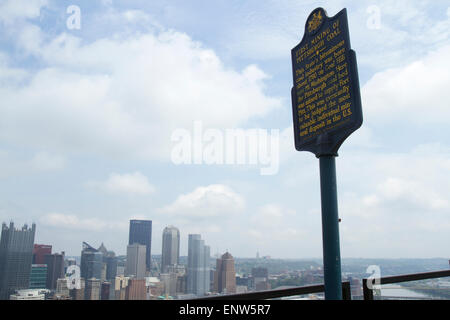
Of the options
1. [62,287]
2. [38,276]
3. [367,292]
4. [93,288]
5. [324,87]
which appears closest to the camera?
[367,292]

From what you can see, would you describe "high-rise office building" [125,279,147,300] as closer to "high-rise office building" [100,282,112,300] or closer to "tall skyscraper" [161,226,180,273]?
"high-rise office building" [100,282,112,300]

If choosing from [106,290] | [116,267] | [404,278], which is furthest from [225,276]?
[116,267]

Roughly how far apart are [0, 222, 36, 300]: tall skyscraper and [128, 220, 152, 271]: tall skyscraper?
6.26 metres

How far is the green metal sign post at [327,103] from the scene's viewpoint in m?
4.29

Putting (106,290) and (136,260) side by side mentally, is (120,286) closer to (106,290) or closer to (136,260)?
(106,290)

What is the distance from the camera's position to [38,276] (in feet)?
61.5

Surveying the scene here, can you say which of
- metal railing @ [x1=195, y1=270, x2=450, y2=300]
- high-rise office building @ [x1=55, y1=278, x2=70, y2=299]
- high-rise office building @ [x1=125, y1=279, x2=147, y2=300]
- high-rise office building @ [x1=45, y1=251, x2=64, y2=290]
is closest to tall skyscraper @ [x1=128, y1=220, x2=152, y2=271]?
high-rise office building @ [x1=125, y1=279, x2=147, y2=300]

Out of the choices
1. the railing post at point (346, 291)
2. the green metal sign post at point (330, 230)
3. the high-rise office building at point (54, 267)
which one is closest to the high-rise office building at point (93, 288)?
the high-rise office building at point (54, 267)

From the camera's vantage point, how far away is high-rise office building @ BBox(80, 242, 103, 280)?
65.4ft

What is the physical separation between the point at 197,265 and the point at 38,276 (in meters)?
8.99

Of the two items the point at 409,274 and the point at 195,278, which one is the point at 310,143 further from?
the point at 195,278

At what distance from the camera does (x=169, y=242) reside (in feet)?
75.2
